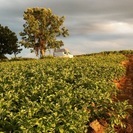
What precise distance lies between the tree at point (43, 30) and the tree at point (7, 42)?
3.55m

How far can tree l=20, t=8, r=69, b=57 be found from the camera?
71812mm

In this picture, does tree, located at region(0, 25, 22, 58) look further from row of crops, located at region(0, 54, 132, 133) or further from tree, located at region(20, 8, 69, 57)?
row of crops, located at region(0, 54, 132, 133)

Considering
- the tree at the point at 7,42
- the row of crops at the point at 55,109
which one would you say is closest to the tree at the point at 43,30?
the tree at the point at 7,42

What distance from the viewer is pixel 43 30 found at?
72.0m

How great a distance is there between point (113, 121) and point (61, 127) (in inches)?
102

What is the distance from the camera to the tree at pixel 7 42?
65.8m

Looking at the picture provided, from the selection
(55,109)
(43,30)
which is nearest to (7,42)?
(43,30)

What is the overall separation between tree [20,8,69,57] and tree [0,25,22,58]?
3.55 meters

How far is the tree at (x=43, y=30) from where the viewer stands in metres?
71.8

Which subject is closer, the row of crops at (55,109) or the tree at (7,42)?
the row of crops at (55,109)

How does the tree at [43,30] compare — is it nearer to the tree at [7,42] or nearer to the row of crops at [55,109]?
the tree at [7,42]

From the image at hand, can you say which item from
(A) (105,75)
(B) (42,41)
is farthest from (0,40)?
(A) (105,75)

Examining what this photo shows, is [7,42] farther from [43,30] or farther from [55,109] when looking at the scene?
[55,109]

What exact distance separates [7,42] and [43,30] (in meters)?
8.74
